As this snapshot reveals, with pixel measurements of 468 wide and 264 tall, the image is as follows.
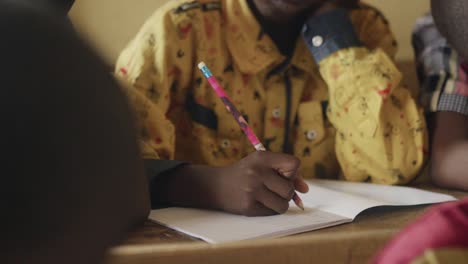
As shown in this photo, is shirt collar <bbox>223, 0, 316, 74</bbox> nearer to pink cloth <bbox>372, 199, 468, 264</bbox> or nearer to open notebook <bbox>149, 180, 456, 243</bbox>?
open notebook <bbox>149, 180, 456, 243</bbox>

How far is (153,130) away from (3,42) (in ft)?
2.42

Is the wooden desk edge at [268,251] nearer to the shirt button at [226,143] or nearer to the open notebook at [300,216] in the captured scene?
the open notebook at [300,216]

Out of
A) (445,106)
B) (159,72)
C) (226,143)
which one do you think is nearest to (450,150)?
(445,106)

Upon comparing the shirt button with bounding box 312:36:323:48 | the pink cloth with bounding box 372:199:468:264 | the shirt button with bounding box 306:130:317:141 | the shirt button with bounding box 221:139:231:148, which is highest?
the pink cloth with bounding box 372:199:468:264

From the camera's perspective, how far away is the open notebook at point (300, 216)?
74cm

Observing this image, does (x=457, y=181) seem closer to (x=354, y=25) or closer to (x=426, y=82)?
(x=426, y=82)

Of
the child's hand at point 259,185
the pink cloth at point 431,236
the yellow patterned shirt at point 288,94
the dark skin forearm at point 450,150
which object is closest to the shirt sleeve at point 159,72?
the yellow patterned shirt at point 288,94

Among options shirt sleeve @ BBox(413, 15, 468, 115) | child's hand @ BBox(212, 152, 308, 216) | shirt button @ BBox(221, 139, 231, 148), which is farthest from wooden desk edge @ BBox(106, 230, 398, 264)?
shirt sleeve @ BBox(413, 15, 468, 115)

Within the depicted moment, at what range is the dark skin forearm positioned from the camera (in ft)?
3.57

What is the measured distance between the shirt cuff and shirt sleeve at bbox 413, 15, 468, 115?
163mm

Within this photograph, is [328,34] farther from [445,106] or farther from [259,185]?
[259,185]

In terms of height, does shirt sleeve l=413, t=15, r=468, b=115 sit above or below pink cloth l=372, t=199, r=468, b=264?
below

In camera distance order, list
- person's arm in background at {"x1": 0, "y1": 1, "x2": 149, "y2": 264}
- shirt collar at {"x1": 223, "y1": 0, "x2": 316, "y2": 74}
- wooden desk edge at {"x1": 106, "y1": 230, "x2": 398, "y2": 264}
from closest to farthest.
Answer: person's arm in background at {"x1": 0, "y1": 1, "x2": 149, "y2": 264} < wooden desk edge at {"x1": 106, "y1": 230, "x2": 398, "y2": 264} < shirt collar at {"x1": 223, "y1": 0, "x2": 316, "y2": 74}

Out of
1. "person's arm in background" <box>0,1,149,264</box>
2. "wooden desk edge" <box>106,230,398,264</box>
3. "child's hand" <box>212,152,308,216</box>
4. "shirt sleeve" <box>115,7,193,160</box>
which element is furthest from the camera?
"shirt sleeve" <box>115,7,193,160</box>
